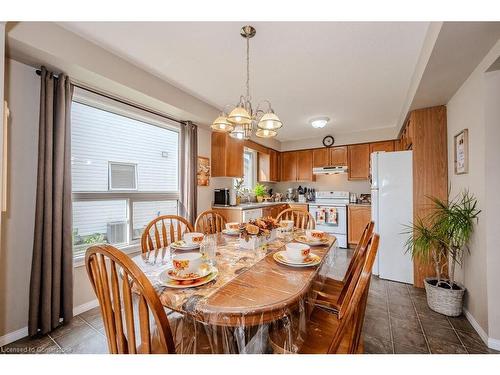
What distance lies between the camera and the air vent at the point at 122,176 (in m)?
2.34

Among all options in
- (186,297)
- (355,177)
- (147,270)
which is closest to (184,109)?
(147,270)

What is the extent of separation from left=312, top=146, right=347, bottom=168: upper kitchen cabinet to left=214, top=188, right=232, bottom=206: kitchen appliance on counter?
239cm

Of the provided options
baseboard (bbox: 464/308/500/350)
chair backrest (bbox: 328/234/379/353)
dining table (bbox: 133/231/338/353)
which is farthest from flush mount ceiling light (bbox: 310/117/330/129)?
chair backrest (bbox: 328/234/379/353)

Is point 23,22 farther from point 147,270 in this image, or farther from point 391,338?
point 391,338

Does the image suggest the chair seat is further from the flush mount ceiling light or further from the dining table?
the flush mount ceiling light

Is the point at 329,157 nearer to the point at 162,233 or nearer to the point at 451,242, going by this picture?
the point at 451,242

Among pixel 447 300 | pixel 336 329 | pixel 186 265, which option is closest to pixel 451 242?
pixel 447 300

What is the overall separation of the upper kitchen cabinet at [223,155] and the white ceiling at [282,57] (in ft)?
1.99

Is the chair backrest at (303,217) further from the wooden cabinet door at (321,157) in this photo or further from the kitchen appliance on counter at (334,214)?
the wooden cabinet door at (321,157)

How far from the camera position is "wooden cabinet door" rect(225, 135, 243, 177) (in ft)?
11.4

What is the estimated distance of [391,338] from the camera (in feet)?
5.52

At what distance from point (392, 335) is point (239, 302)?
1641 mm

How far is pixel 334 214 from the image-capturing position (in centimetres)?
432
